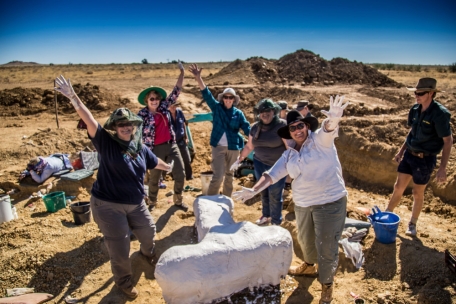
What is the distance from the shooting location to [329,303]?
3014mm

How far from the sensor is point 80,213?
4648mm

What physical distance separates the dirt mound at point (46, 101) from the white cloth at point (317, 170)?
11.9 meters

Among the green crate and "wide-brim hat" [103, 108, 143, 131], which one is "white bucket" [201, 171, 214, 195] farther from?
"wide-brim hat" [103, 108, 143, 131]

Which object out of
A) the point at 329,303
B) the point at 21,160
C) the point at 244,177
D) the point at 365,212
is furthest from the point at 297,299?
the point at 21,160

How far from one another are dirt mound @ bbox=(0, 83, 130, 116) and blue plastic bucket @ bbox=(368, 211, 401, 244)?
11.7 meters

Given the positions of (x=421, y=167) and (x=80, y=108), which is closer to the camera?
(x=80, y=108)

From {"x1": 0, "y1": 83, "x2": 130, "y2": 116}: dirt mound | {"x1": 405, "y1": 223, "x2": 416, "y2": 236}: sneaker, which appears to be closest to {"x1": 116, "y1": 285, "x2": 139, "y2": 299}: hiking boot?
{"x1": 405, "y1": 223, "x2": 416, "y2": 236}: sneaker

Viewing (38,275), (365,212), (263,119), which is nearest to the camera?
(38,275)

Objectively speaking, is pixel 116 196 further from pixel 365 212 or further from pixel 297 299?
pixel 365 212

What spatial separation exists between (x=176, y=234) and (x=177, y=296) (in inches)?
71.8

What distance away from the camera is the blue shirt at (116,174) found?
115 inches

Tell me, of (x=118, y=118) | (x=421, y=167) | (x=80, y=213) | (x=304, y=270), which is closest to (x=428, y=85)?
(x=421, y=167)

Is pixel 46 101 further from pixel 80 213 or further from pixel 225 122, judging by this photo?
pixel 225 122

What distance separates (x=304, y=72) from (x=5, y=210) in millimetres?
17843
